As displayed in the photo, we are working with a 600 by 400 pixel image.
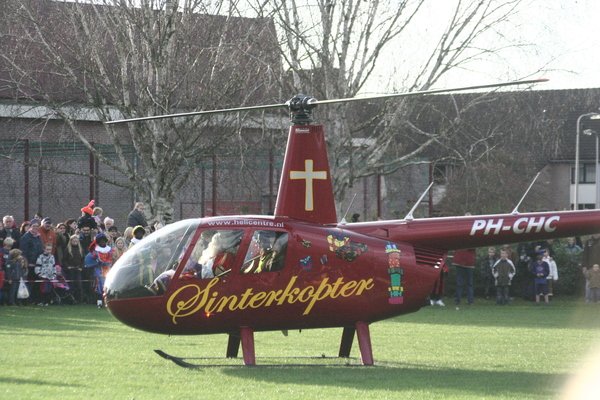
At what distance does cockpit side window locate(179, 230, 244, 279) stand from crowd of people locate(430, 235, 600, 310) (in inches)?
631

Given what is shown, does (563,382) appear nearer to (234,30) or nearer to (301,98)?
(301,98)

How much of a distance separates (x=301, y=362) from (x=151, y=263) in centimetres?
233

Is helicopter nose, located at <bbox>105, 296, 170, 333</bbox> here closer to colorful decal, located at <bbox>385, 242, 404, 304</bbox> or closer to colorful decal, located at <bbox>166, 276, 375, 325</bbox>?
colorful decal, located at <bbox>166, 276, 375, 325</bbox>

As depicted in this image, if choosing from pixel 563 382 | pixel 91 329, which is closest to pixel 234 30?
pixel 91 329

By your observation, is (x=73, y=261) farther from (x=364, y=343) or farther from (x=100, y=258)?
(x=364, y=343)

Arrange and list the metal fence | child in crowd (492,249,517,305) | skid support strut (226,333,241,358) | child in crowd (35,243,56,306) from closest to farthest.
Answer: skid support strut (226,333,241,358)
child in crowd (35,243,56,306)
child in crowd (492,249,517,305)
the metal fence

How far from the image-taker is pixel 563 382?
14.8 meters

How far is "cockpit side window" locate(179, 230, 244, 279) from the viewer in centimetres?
1611

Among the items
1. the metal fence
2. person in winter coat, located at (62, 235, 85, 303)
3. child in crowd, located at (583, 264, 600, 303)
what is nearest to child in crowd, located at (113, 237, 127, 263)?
person in winter coat, located at (62, 235, 85, 303)

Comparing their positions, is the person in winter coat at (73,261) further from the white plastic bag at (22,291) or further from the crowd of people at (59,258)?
the white plastic bag at (22,291)

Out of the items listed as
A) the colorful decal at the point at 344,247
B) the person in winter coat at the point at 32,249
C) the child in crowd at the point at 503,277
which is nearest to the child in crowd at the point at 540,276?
the child in crowd at the point at 503,277

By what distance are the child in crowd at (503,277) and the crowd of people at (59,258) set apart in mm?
8941

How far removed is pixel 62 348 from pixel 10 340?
5.25 ft

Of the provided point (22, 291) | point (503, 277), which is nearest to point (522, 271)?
point (503, 277)
